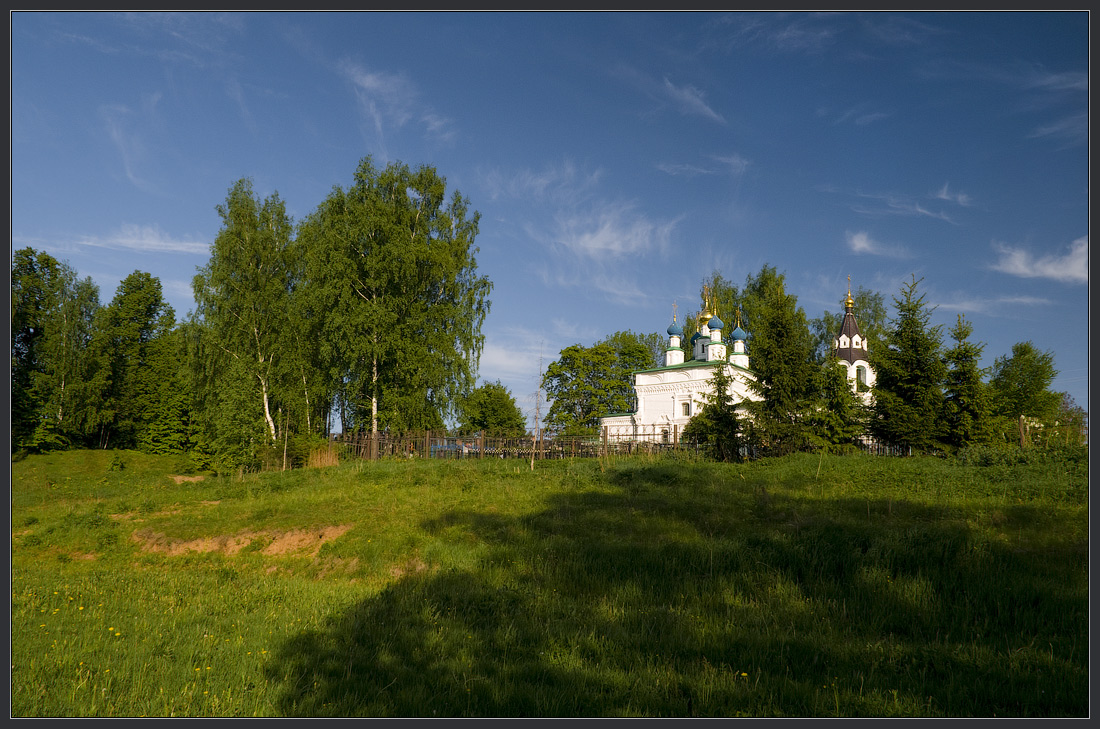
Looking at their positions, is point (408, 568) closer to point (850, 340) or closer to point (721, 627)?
point (721, 627)

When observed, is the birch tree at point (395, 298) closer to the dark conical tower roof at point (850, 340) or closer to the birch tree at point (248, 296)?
the birch tree at point (248, 296)

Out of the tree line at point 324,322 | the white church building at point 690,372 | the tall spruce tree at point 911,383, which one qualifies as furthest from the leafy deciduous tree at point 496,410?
the tall spruce tree at point 911,383

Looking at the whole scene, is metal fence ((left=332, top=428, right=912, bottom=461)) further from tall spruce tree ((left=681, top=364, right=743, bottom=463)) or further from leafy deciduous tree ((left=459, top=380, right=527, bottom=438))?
leafy deciduous tree ((left=459, top=380, right=527, bottom=438))

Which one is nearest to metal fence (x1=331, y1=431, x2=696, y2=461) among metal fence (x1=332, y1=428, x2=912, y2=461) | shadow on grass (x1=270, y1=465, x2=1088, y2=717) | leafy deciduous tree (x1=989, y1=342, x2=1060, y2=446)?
metal fence (x1=332, y1=428, x2=912, y2=461)

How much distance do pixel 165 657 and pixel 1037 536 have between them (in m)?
12.3

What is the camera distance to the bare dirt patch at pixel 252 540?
42.3 ft

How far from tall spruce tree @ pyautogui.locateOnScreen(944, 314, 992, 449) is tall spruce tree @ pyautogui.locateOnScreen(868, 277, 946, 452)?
29 centimetres

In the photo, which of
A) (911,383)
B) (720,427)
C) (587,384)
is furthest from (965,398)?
(587,384)

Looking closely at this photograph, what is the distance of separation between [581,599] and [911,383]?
1596 centimetres

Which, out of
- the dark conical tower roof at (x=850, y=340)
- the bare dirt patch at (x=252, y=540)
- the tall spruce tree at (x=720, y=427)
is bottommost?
the bare dirt patch at (x=252, y=540)

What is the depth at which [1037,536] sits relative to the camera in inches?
398

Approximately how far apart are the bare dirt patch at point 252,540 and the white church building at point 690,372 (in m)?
26.4

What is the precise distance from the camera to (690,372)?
40.1 m

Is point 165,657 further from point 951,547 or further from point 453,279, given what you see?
point 453,279
